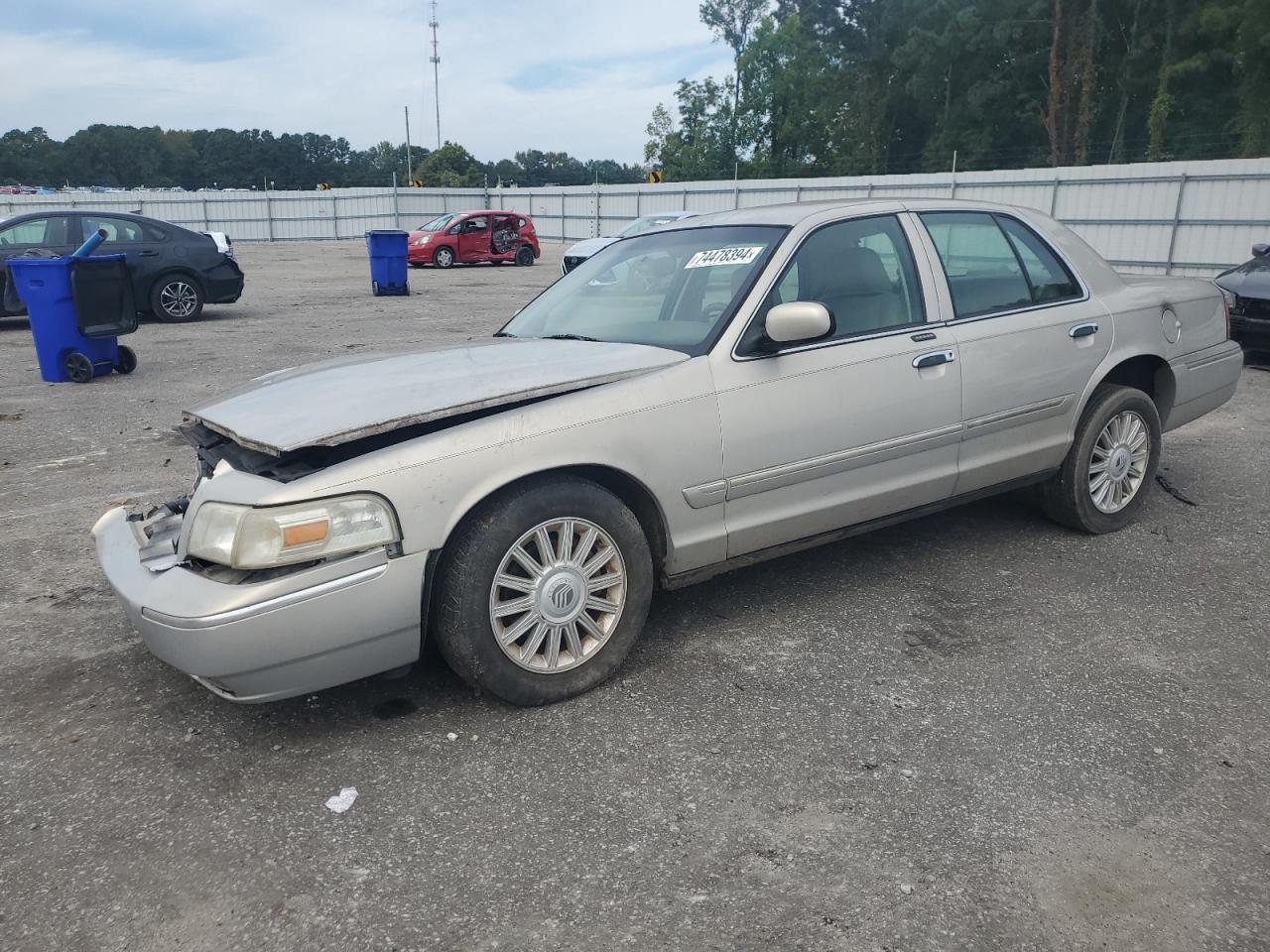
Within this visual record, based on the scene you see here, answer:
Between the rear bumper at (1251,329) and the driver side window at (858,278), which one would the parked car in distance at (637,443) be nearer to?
the driver side window at (858,278)

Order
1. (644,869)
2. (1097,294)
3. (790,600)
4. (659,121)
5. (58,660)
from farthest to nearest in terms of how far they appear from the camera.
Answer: (659,121) < (1097,294) < (790,600) < (58,660) < (644,869)

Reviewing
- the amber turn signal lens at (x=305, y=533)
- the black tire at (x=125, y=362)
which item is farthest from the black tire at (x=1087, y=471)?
the black tire at (x=125, y=362)

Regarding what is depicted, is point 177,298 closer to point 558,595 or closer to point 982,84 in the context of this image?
point 558,595

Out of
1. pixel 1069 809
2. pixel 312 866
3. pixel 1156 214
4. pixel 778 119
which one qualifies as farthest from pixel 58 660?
pixel 778 119

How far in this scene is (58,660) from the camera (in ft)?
11.6

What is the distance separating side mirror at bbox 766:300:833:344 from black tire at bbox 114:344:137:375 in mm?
8166

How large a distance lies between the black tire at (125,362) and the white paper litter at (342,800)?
820 centimetres

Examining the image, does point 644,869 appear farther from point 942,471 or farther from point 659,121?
point 659,121

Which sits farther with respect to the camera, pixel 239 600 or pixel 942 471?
pixel 942 471

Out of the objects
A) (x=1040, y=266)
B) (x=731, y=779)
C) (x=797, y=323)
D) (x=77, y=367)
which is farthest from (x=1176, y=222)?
(x=731, y=779)

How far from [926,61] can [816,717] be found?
5410 cm

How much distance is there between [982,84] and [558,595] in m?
52.8

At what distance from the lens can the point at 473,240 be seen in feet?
91.9

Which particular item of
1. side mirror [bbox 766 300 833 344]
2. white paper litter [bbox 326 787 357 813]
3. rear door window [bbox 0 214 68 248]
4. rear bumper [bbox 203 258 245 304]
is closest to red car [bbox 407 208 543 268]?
rear bumper [bbox 203 258 245 304]
